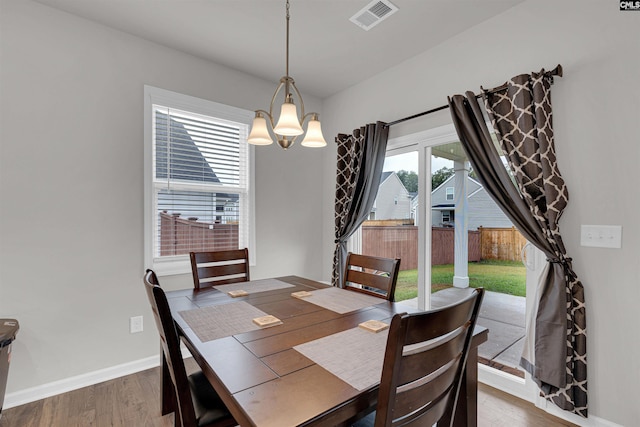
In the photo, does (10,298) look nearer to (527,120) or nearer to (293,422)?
(293,422)

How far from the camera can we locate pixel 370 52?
275 centimetres

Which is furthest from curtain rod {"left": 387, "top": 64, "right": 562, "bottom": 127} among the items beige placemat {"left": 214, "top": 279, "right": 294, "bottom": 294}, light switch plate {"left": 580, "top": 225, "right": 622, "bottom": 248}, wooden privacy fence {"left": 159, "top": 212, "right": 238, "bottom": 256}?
wooden privacy fence {"left": 159, "top": 212, "right": 238, "bottom": 256}

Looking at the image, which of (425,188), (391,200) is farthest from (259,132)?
(391,200)

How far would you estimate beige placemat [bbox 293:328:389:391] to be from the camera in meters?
0.95

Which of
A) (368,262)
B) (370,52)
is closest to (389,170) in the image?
(370,52)

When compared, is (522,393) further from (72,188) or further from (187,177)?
(72,188)

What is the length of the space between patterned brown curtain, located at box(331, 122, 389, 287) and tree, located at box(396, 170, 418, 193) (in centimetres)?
22

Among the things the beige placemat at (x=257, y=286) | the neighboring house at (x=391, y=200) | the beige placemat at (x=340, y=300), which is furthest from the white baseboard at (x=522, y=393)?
the beige placemat at (x=257, y=286)

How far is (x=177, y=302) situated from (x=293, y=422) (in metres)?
1.24

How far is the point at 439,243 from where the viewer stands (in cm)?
272

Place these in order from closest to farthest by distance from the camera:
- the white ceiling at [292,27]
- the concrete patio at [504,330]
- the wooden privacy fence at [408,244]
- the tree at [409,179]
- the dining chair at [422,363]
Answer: the dining chair at [422,363] < the white ceiling at [292,27] < the concrete patio at [504,330] < the wooden privacy fence at [408,244] < the tree at [409,179]

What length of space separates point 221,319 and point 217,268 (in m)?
0.94

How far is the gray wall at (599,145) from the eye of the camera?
1691 millimetres

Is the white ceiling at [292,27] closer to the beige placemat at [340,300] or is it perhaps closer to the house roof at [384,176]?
the house roof at [384,176]
